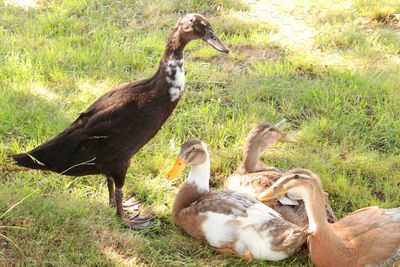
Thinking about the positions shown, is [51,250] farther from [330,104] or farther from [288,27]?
[288,27]

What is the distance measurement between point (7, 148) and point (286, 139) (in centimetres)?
226

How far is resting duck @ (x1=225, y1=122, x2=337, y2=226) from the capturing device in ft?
13.5

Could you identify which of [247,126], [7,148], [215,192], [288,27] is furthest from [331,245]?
[288,27]

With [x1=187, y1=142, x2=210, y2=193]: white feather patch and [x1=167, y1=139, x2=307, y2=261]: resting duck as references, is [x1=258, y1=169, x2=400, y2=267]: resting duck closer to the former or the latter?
[x1=167, y1=139, x2=307, y2=261]: resting duck

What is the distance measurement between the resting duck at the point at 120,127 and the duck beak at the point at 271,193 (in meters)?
0.85

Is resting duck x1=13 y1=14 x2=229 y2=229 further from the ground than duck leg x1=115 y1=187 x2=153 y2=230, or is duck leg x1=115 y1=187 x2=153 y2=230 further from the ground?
resting duck x1=13 y1=14 x2=229 y2=229

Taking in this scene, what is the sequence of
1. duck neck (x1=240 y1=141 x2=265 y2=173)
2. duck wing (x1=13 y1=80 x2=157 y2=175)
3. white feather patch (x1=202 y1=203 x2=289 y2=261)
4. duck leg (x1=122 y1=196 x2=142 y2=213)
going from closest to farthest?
white feather patch (x1=202 y1=203 x2=289 y2=261) → duck wing (x1=13 y1=80 x2=157 y2=175) → duck leg (x1=122 y1=196 x2=142 y2=213) → duck neck (x1=240 y1=141 x2=265 y2=173)

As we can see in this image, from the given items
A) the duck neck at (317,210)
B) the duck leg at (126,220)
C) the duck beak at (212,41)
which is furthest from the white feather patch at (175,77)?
the duck neck at (317,210)

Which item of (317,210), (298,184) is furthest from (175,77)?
(317,210)

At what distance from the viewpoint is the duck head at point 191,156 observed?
409 centimetres

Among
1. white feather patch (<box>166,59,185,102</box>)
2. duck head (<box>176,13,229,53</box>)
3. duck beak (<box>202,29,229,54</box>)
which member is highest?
duck head (<box>176,13,229,53</box>)

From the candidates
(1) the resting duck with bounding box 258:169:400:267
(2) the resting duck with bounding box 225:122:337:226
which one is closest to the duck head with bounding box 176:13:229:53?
(2) the resting duck with bounding box 225:122:337:226

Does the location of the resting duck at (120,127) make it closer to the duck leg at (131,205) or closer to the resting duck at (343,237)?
the duck leg at (131,205)

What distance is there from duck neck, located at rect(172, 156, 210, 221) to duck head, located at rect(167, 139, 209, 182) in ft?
0.14
